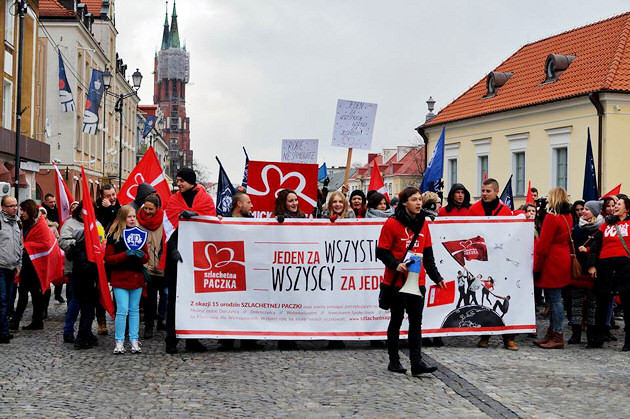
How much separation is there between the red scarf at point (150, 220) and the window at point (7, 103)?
76.7ft

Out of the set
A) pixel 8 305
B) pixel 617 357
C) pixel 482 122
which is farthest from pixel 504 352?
pixel 482 122

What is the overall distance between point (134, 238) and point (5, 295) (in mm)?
2075

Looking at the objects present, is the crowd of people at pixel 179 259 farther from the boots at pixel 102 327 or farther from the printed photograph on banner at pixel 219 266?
the printed photograph on banner at pixel 219 266

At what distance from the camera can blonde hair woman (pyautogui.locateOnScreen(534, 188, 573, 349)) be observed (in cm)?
1061

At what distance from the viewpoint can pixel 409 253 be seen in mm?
8578

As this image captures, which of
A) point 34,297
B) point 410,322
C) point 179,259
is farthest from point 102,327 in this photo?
point 410,322

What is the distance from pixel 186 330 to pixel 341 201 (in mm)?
2649

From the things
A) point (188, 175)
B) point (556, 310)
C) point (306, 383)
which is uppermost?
point (188, 175)

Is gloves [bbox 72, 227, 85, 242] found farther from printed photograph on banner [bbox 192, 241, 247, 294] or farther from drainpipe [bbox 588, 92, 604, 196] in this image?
drainpipe [bbox 588, 92, 604, 196]

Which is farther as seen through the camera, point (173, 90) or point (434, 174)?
point (173, 90)

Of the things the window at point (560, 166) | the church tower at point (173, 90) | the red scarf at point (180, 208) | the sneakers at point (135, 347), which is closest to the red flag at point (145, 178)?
the red scarf at point (180, 208)

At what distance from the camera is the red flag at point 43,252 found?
12.2 m

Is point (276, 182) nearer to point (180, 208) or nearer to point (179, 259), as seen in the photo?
point (180, 208)

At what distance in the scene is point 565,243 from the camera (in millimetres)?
10750
